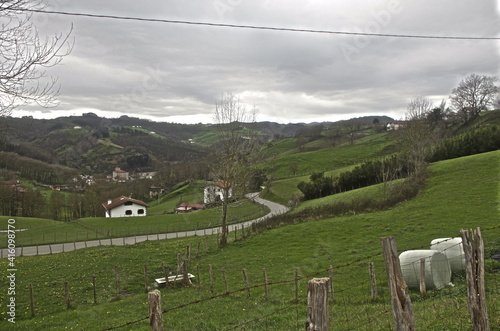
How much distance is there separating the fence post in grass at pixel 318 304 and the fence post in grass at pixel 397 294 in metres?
1.47

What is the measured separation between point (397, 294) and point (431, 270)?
8436mm

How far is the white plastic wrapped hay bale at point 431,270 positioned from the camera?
12195 millimetres

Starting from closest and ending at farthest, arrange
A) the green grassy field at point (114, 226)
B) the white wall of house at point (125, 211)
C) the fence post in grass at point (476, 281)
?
the fence post in grass at point (476, 281) < the green grassy field at point (114, 226) < the white wall of house at point (125, 211)

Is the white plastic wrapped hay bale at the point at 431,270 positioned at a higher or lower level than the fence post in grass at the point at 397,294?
lower

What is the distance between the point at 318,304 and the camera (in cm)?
453

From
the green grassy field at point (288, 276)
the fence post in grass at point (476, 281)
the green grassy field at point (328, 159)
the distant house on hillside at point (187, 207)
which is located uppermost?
the green grassy field at point (328, 159)

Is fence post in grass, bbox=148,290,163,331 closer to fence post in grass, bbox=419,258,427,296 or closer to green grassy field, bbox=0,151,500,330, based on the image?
green grassy field, bbox=0,151,500,330

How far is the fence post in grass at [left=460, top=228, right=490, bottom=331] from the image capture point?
574cm

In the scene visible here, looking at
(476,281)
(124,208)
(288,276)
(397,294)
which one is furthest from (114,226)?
(476,281)

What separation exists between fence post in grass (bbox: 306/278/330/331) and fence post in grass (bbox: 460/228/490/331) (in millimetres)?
3058

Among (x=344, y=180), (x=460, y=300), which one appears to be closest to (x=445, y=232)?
(x=460, y=300)

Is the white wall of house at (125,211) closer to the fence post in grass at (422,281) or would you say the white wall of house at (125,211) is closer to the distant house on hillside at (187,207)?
the distant house on hillside at (187,207)

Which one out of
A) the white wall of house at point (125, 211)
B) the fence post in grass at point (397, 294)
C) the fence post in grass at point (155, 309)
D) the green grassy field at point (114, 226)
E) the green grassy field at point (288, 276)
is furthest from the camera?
the white wall of house at point (125, 211)

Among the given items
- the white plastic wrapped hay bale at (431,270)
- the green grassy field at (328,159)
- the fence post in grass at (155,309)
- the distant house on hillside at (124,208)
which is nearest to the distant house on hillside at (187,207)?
the distant house on hillside at (124,208)
